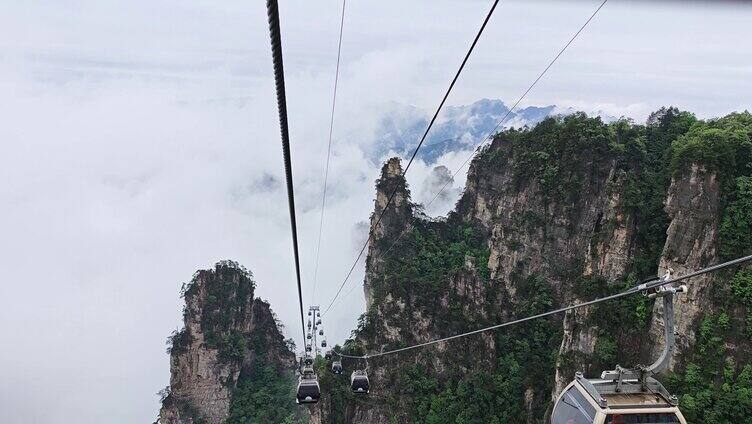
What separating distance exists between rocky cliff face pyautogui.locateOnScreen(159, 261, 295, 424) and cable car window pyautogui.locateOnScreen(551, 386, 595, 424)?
126ft

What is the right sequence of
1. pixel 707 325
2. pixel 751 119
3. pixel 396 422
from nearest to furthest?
pixel 707 325
pixel 751 119
pixel 396 422

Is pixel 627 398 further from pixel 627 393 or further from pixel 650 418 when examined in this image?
pixel 650 418

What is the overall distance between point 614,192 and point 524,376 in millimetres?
9652

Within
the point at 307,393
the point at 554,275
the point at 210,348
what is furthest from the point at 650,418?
the point at 210,348

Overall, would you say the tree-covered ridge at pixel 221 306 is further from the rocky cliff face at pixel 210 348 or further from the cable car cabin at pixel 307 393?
the cable car cabin at pixel 307 393

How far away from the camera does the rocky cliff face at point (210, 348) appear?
4419 cm

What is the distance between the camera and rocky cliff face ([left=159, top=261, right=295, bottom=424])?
4419cm

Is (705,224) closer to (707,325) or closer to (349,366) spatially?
(707,325)

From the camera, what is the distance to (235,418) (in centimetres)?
4472

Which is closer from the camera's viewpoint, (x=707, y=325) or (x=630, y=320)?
(x=707, y=325)

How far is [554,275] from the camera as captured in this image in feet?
106

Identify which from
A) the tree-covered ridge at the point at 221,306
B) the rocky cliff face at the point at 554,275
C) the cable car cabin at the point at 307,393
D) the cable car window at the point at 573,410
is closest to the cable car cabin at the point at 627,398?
the cable car window at the point at 573,410

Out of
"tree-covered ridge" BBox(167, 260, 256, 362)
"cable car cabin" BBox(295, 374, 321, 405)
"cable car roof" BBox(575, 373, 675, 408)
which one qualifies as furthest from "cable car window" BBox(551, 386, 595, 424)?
"tree-covered ridge" BBox(167, 260, 256, 362)

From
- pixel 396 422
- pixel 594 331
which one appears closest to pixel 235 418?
pixel 396 422
